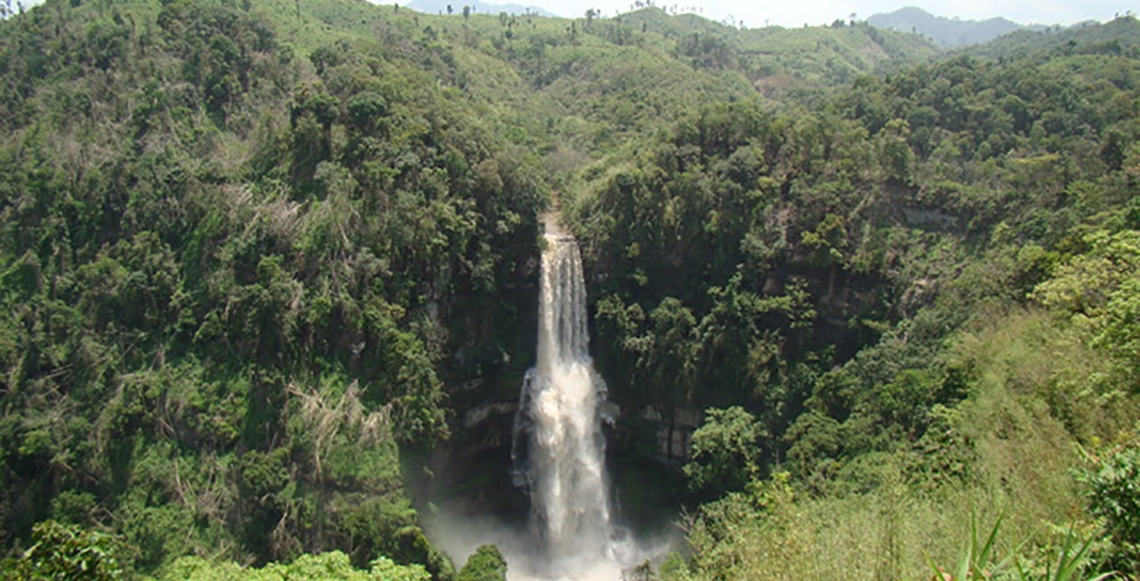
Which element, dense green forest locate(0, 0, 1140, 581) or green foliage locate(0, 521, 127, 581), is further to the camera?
dense green forest locate(0, 0, 1140, 581)

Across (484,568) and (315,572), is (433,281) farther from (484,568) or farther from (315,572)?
(315,572)

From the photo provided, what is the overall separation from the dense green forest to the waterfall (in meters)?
0.85

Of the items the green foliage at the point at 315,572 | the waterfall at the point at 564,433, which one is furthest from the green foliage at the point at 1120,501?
the waterfall at the point at 564,433

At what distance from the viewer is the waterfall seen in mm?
26812

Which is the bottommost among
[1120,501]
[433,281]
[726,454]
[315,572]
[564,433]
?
[564,433]

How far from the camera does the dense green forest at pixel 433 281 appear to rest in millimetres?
21031

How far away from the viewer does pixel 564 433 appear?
90.5 ft

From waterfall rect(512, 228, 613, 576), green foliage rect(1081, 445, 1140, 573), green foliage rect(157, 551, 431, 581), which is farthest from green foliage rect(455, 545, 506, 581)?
green foliage rect(1081, 445, 1140, 573)

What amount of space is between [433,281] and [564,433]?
7.77 metres

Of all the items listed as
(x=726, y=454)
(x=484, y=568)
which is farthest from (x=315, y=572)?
(x=726, y=454)

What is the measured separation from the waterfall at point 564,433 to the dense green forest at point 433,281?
2.80ft

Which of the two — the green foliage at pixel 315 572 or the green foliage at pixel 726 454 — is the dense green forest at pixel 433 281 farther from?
the green foliage at pixel 315 572

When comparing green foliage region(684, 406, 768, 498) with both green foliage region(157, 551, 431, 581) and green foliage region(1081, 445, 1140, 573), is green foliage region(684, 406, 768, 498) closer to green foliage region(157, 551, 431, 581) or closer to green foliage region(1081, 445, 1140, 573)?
green foliage region(157, 551, 431, 581)

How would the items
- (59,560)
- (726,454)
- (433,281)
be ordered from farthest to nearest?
(433,281)
(726,454)
(59,560)
